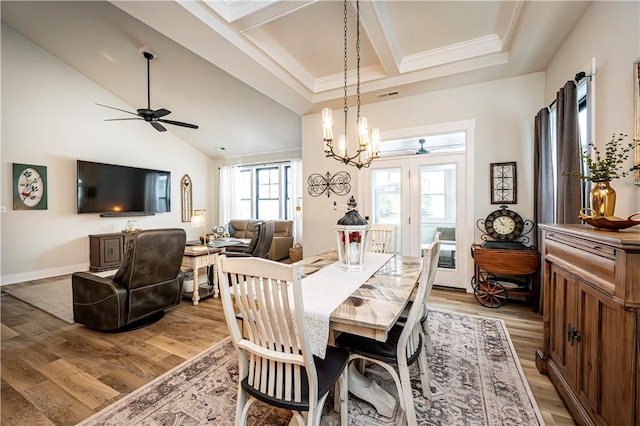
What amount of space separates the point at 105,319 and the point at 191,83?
4252 mm

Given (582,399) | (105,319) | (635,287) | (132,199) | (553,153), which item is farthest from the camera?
(132,199)

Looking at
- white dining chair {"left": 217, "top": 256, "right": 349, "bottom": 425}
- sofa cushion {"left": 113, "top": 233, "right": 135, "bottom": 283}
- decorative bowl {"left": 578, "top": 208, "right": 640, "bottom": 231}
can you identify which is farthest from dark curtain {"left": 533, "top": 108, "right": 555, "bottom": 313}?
sofa cushion {"left": 113, "top": 233, "right": 135, "bottom": 283}

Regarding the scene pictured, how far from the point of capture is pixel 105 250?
543 centimetres

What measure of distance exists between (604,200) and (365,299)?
147 centimetres

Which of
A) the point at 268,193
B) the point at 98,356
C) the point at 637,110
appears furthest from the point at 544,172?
the point at 268,193

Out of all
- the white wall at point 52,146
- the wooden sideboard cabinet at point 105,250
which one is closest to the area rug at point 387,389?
the wooden sideboard cabinet at point 105,250

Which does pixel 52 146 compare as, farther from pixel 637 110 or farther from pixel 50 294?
pixel 637 110

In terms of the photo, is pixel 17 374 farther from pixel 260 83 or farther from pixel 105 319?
pixel 260 83

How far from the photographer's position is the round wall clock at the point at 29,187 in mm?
4570

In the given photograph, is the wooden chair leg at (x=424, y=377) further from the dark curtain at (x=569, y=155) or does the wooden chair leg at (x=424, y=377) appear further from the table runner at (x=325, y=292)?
the dark curtain at (x=569, y=155)

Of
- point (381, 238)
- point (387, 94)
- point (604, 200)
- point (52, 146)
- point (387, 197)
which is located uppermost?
point (387, 94)

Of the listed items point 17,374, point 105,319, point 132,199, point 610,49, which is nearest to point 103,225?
point 132,199

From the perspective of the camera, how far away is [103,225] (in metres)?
5.86

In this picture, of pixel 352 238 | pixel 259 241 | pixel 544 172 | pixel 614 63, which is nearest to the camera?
pixel 614 63
